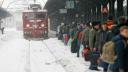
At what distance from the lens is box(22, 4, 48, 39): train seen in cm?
4291

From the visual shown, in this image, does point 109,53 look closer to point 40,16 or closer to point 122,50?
point 122,50

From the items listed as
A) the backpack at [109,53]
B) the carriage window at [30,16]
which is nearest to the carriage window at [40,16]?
the carriage window at [30,16]

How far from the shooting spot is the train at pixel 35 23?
4291 cm

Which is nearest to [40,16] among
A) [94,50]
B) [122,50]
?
[94,50]

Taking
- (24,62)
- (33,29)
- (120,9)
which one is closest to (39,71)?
(24,62)

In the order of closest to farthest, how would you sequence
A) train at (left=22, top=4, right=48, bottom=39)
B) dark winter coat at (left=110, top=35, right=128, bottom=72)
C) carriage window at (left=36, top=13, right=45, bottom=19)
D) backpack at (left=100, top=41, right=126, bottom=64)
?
dark winter coat at (left=110, top=35, right=128, bottom=72), backpack at (left=100, top=41, right=126, bottom=64), train at (left=22, top=4, right=48, bottom=39), carriage window at (left=36, top=13, right=45, bottom=19)

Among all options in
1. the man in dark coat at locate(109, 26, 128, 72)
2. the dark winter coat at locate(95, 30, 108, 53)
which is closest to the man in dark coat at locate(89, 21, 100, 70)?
the dark winter coat at locate(95, 30, 108, 53)

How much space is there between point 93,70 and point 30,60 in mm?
6315

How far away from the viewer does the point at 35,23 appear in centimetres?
4300

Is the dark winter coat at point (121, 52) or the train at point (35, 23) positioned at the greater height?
the dark winter coat at point (121, 52)

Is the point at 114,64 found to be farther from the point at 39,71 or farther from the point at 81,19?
the point at 81,19

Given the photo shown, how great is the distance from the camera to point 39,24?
43.1m

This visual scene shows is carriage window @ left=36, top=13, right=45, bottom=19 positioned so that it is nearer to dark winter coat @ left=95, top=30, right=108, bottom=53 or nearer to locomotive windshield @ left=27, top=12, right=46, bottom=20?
locomotive windshield @ left=27, top=12, right=46, bottom=20

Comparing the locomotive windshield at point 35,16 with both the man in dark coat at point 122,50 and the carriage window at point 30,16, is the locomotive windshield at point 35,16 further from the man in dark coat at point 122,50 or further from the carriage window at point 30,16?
the man in dark coat at point 122,50
